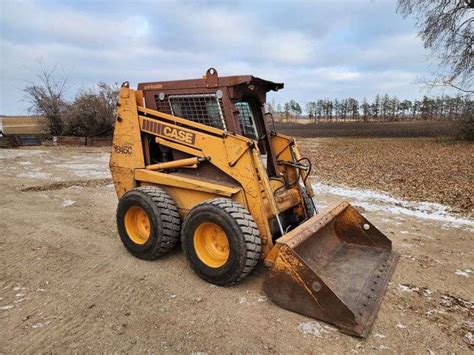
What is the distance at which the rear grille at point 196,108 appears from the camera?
166 inches

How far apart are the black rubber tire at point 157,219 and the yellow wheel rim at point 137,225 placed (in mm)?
110

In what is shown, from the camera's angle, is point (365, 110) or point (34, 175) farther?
point (365, 110)

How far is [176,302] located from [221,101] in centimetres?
222

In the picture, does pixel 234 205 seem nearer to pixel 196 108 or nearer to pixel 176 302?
pixel 176 302

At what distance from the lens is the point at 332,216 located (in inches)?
167

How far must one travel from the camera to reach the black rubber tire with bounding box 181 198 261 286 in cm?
348

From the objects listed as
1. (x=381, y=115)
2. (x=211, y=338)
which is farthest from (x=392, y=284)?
(x=381, y=115)

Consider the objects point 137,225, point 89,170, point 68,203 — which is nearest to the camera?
point 137,225

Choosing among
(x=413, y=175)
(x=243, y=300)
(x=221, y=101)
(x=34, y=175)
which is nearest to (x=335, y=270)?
(x=243, y=300)

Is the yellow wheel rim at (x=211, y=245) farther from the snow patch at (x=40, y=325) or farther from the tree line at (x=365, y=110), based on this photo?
the tree line at (x=365, y=110)

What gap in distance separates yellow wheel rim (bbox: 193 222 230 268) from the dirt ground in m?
0.26

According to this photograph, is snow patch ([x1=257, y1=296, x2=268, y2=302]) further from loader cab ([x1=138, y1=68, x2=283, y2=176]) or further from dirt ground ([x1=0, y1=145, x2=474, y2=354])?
loader cab ([x1=138, y1=68, x2=283, y2=176])

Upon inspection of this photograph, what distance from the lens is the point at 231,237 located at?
3518 millimetres

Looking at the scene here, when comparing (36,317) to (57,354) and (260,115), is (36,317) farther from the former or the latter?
(260,115)
